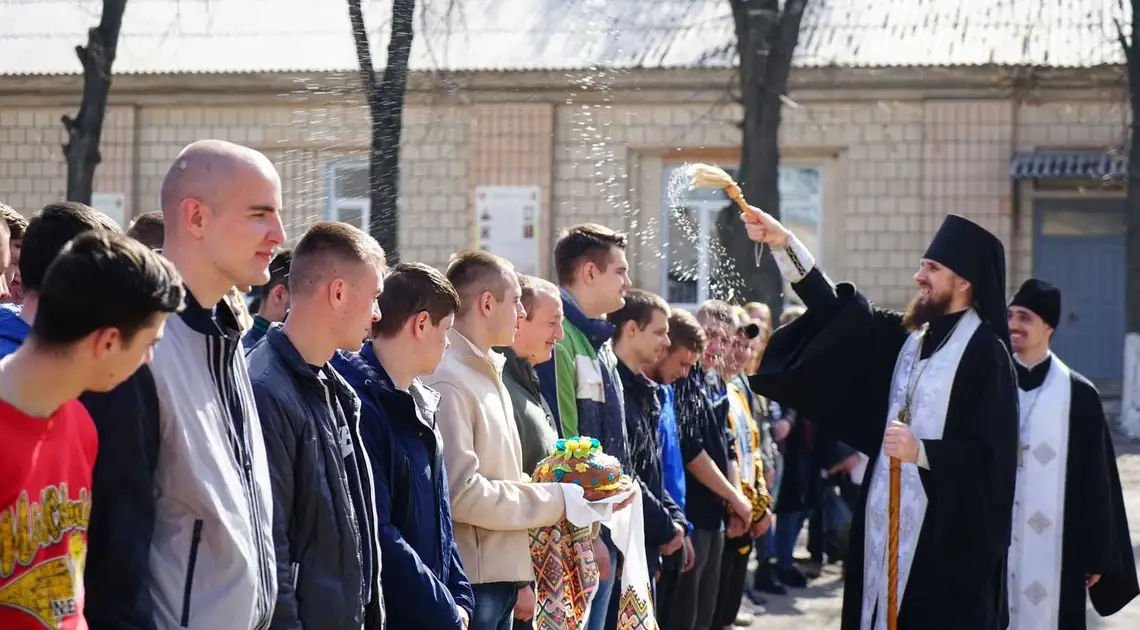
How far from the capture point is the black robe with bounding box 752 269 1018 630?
565cm

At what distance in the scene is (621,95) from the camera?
18516mm

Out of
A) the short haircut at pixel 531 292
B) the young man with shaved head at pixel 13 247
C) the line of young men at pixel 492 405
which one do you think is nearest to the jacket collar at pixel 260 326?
the line of young men at pixel 492 405

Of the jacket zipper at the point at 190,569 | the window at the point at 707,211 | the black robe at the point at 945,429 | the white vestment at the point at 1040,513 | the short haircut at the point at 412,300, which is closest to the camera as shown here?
the jacket zipper at the point at 190,569

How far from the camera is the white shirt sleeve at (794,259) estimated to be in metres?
5.90

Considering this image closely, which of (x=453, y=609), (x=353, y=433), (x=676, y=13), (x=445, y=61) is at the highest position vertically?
(x=676, y=13)

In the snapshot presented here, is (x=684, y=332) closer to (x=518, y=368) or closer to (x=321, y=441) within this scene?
(x=518, y=368)

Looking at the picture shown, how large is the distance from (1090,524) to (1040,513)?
0.75 ft

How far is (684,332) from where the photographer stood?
639cm

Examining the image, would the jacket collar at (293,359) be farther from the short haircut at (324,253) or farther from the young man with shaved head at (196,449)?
the young man with shaved head at (196,449)

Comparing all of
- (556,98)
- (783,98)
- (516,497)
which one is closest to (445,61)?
(516,497)

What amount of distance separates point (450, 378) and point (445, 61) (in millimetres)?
2606

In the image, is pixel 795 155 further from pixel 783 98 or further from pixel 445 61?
pixel 445 61

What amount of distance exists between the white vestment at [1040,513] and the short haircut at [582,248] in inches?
91.5

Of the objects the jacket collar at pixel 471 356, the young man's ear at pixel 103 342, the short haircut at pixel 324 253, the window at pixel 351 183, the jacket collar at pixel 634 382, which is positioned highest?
the window at pixel 351 183
